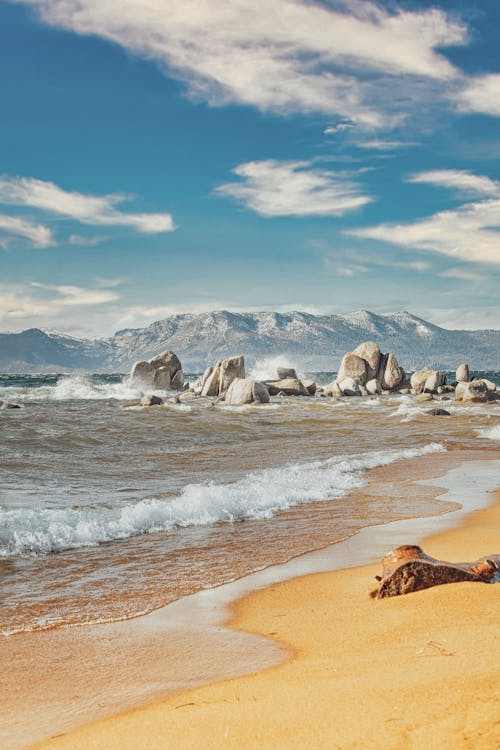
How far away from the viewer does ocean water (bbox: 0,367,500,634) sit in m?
5.53

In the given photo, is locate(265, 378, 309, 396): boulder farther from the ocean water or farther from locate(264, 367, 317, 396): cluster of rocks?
the ocean water

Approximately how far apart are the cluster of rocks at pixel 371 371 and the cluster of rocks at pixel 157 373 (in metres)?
14.5

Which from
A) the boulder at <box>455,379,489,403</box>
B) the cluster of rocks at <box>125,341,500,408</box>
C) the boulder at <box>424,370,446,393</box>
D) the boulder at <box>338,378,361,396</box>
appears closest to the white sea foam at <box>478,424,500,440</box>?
the boulder at <box>455,379,489,403</box>

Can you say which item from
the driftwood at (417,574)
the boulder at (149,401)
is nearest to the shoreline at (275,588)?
the driftwood at (417,574)

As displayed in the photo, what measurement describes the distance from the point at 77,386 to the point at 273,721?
48.2 metres

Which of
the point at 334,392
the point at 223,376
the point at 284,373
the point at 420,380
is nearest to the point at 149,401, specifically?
the point at 223,376

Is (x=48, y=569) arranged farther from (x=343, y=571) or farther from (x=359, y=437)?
(x=359, y=437)

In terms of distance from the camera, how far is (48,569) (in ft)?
20.0

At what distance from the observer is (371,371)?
56125 millimetres

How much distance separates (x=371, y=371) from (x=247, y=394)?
2081cm

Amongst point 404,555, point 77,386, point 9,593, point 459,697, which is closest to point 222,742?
point 459,697

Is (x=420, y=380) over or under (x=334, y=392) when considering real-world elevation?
over

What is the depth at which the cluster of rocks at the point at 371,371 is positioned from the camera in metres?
54.3

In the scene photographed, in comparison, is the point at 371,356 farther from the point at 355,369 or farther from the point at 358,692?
the point at 358,692
